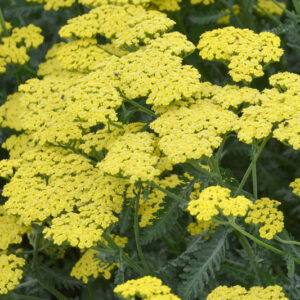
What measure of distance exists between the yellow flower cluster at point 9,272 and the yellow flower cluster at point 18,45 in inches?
56.7

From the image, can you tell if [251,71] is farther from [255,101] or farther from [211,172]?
[211,172]

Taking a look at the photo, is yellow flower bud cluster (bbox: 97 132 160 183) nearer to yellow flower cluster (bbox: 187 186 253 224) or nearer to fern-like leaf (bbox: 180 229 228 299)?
yellow flower cluster (bbox: 187 186 253 224)

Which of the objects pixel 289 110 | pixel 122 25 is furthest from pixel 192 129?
pixel 122 25

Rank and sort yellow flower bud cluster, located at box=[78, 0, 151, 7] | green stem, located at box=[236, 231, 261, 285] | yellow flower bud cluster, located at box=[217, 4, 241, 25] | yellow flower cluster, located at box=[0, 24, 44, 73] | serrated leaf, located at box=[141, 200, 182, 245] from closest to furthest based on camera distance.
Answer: serrated leaf, located at box=[141, 200, 182, 245]
green stem, located at box=[236, 231, 261, 285]
yellow flower bud cluster, located at box=[78, 0, 151, 7]
yellow flower cluster, located at box=[0, 24, 44, 73]
yellow flower bud cluster, located at box=[217, 4, 241, 25]

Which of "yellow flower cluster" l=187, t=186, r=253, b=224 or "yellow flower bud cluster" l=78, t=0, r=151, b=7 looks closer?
"yellow flower cluster" l=187, t=186, r=253, b=224

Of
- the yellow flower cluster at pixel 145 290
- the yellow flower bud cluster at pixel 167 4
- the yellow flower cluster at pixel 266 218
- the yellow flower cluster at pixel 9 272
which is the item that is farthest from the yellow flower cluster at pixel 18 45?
the yellow flower cluster at pixel 145 290

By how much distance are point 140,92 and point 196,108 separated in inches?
12.8

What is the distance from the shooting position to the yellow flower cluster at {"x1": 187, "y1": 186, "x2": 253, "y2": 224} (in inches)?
117

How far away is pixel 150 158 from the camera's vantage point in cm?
320

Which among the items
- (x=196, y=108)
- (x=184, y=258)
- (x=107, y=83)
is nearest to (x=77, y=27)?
(x=107, y=83)

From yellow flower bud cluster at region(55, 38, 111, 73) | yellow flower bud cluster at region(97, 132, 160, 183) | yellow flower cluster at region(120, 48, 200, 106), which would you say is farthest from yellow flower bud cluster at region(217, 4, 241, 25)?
yellow flower bud cluster at region(97, 132, 160, 183)

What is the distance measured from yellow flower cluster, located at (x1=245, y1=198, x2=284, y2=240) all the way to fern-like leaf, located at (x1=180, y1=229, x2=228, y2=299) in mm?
194

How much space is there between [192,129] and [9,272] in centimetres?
140

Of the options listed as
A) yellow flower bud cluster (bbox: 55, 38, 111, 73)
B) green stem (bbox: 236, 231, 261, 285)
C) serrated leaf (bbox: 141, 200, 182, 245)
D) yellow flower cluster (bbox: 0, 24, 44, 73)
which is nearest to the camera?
serrated leaf (bbox: 141, 200, 182, 245)
